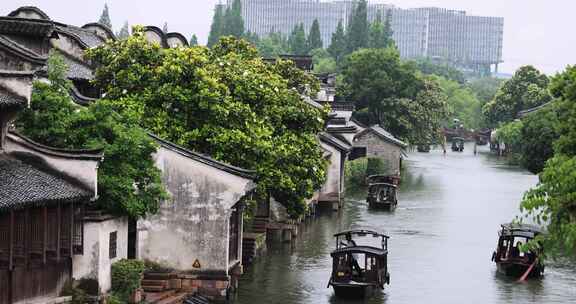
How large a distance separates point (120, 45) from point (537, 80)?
123 m

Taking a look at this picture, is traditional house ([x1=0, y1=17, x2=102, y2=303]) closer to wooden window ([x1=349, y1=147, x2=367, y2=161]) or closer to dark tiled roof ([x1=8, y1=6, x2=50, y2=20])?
dark tiled roof ([x1=8, y1=6, x2=50, y2=20])

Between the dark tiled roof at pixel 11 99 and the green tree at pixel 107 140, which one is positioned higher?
the dark tiled roof at pixel 11 99

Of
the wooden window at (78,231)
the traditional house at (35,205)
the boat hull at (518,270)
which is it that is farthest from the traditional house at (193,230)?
the boat hull at (518,270)

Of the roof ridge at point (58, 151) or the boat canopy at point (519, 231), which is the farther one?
the boat canopy at point (519, 231)

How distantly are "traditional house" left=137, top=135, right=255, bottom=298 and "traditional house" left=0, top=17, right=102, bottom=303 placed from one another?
8.01 m

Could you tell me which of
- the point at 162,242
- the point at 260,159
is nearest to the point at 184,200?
the point at 162,242

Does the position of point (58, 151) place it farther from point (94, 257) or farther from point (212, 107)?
point (212, 107)

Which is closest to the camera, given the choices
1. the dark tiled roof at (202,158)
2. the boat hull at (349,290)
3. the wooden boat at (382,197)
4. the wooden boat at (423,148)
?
the dark tiled roof at (202,158)

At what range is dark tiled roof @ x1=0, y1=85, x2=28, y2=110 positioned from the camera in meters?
37.8

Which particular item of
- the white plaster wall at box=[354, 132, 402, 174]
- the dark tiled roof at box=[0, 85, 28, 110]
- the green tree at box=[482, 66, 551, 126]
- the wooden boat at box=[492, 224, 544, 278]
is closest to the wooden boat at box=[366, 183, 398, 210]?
the white plaster wall at box=[354, 132, 402, 174]

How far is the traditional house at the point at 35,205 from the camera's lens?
3531cm

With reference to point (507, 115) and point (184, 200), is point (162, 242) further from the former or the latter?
point (507, 115)

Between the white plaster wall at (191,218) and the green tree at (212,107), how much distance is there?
2.74 metres

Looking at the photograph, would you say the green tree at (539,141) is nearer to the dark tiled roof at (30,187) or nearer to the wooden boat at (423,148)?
the dark tiled roof at (30,187)
